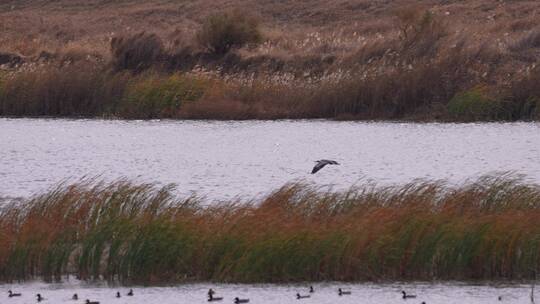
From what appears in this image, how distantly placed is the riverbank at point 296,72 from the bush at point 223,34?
4 centimetres

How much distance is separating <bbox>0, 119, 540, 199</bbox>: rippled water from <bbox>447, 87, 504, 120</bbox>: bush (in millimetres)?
842

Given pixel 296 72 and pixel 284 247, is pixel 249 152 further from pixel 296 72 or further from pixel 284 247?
pixel 284 247

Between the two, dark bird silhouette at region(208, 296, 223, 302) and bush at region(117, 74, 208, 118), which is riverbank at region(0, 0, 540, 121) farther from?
dark bird silhouette at region(208, 296, 223, 302)

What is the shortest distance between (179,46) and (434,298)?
33.7 m

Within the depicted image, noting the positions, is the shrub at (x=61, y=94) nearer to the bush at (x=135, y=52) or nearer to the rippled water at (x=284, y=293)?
the bush at (x=135, y=52)

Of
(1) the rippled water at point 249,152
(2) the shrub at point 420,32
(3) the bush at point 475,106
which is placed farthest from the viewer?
(2) the shrub at point 420,32

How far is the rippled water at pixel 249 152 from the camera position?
89.7 ft

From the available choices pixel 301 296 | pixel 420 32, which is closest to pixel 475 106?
pixel 420 32

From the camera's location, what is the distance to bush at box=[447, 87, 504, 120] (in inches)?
1479

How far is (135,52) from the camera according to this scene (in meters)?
48.1

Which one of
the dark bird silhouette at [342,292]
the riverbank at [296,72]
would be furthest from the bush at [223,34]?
the dark bird silhouette at [342,292]

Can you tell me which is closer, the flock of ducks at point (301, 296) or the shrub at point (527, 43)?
the flock of ducks at point (301, 296)

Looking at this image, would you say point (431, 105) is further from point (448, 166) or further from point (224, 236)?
point (224, 236)

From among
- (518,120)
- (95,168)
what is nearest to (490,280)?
(95,168)
